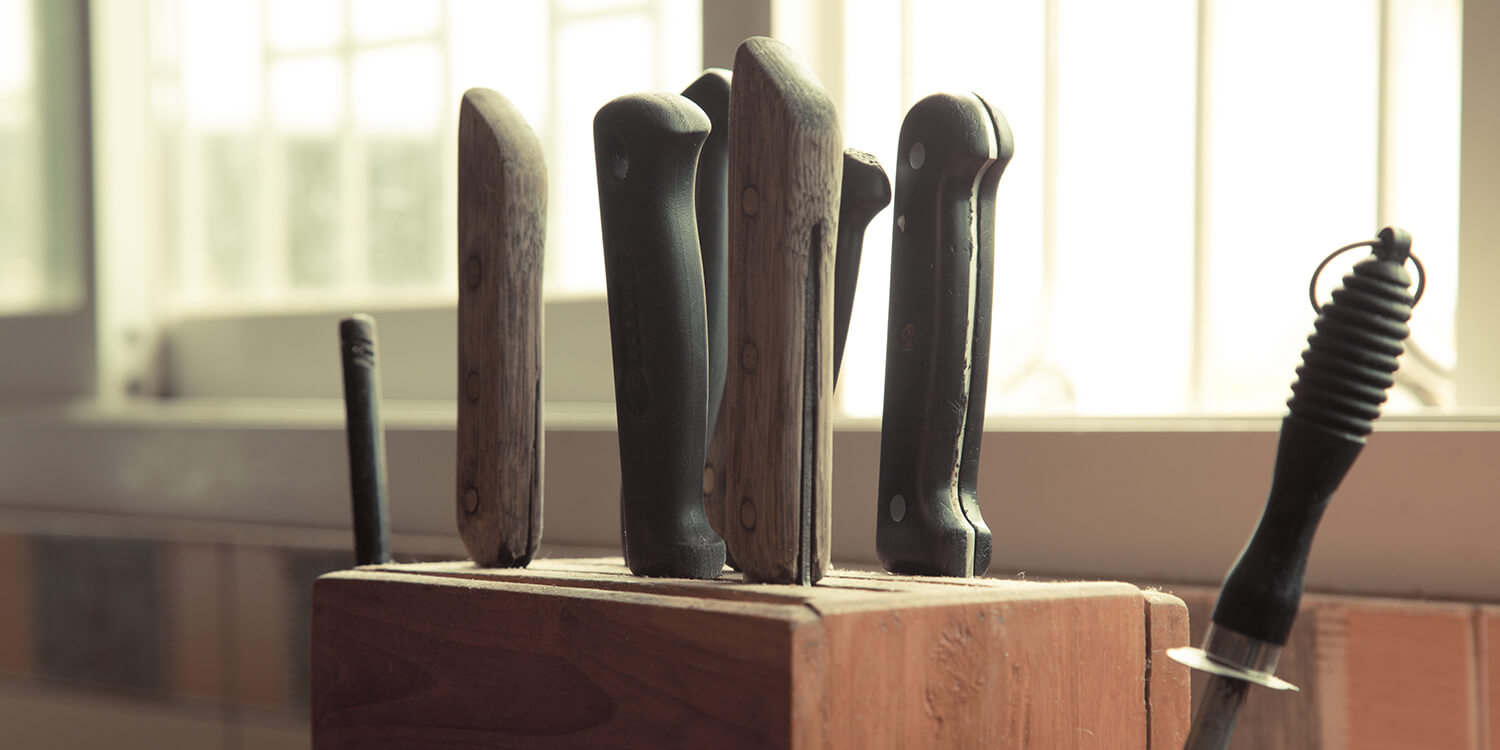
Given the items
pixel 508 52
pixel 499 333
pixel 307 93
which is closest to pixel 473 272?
pixel 499 333

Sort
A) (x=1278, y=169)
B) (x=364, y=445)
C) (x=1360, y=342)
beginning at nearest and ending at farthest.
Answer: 1. (x=1360, y=342)
2. (x=364, y=445)
3. (x=1278, y=169)

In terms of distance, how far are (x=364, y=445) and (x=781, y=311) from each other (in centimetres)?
23

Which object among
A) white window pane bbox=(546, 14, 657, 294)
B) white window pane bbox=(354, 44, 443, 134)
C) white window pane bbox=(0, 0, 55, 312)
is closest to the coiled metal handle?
white window pane bbox=(546, 14, 657, 294)

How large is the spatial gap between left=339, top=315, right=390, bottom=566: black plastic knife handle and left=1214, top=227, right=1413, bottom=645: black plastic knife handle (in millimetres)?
343

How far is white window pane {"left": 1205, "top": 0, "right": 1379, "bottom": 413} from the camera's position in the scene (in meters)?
0.62

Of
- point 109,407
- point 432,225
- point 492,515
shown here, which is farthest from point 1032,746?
point 109,407

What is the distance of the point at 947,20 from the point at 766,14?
0.11 m

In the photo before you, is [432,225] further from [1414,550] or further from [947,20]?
[1414,550]

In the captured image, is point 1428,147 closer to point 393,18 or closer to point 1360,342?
point 1360,342

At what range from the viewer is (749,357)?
40 centimetres

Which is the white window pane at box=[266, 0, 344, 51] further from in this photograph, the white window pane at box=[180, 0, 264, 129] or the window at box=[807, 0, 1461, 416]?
the window at box=[807, 0, 1461, 416]

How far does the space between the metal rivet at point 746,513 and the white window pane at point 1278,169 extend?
0.32 meters

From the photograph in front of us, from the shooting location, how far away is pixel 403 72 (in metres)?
1.01

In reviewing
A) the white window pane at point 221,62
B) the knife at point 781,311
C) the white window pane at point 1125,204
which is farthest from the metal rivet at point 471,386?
the white window pane at point 221,62
